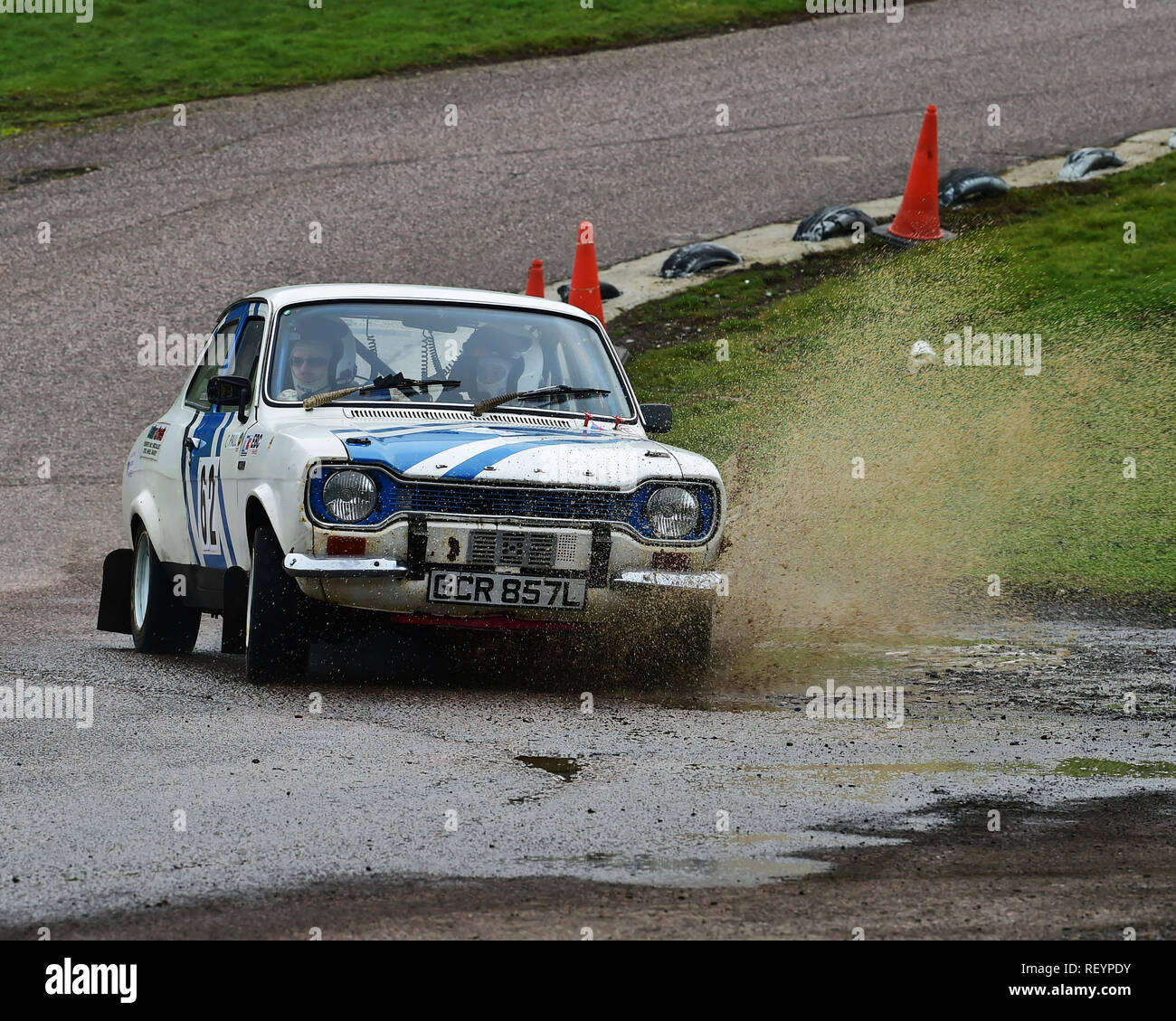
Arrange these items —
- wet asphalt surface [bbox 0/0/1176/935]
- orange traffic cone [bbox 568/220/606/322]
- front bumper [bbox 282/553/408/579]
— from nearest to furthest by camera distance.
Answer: wet asphalt surface [bbox 0/0/1176/935], front bumper [bbox 282/553/408/579], orange traffic cone [bbox 568/220/606/322]

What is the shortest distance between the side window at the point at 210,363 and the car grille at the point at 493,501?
7.21ft

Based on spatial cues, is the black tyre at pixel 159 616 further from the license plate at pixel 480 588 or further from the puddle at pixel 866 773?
the puddle at pixel 866 773

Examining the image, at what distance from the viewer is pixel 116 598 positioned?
33.4 ft

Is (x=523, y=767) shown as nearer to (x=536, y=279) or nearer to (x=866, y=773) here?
(x=866, y=773)

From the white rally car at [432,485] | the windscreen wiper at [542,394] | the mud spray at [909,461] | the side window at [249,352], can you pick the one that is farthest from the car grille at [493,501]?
the mud spray at [909,461]

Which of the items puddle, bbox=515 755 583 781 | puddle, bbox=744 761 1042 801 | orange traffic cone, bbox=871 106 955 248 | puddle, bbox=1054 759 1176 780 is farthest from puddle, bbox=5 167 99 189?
puddle, bbox=1054 759 1176 780

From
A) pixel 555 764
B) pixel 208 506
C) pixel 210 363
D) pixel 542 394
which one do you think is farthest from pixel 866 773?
pixel 210 363

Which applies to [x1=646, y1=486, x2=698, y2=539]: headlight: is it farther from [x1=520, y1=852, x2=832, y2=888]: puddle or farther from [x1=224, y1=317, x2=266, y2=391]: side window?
[x1=520, y1=852, x2=832, y2=888]: puddle

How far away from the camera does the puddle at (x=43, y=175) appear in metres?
20.0

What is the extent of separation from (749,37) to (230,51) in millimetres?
6602

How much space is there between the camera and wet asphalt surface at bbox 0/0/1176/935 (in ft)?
17.7

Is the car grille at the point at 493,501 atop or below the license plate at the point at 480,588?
atop

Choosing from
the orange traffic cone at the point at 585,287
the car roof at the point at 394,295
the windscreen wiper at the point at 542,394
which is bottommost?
the windscreen wiper at the point at 542,394

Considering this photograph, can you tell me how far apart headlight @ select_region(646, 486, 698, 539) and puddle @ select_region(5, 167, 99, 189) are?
45.1 ft
